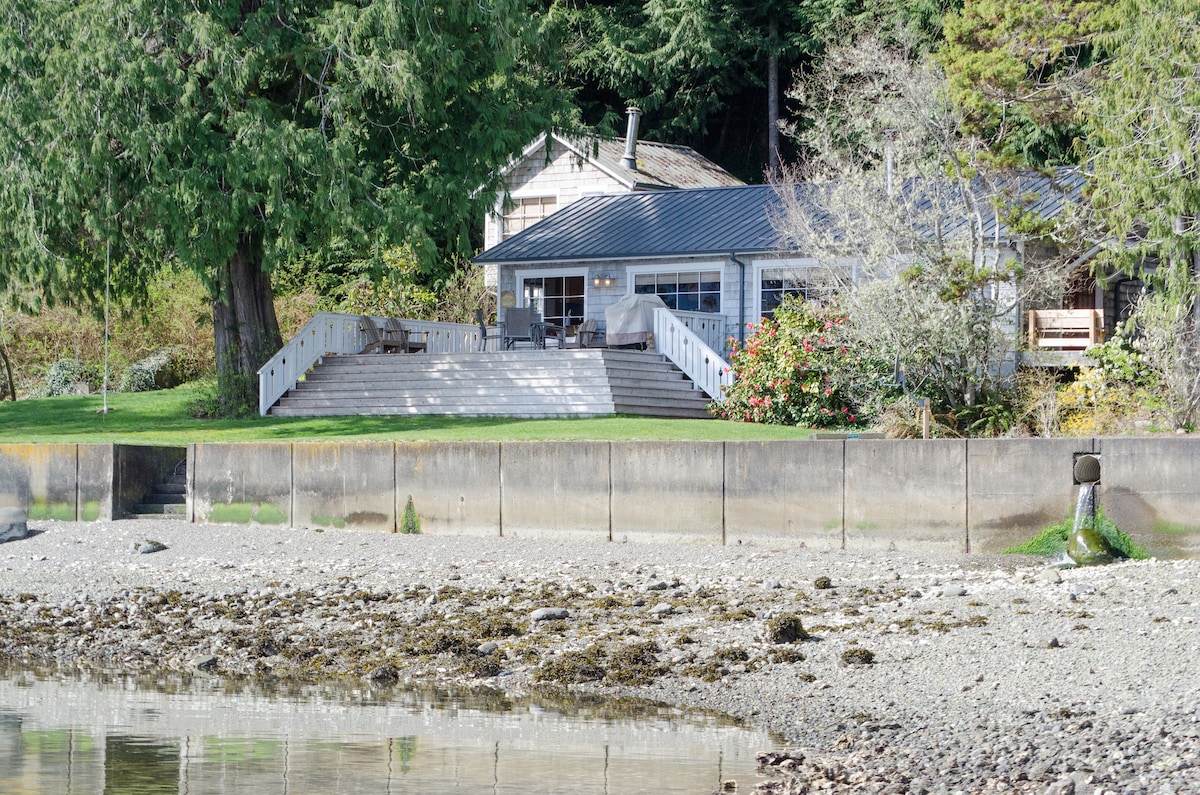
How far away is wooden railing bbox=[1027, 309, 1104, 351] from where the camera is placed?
21203mm

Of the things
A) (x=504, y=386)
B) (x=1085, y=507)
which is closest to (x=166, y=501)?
(x=504, y=386)

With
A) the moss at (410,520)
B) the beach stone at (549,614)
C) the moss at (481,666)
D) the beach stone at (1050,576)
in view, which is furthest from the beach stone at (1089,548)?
the moss at (410,520)

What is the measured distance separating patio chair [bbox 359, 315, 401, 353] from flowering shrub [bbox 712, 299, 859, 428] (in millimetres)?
6866

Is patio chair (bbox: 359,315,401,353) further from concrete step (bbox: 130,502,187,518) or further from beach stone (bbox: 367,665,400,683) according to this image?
beach stone (bbox: 367,665,400,683)

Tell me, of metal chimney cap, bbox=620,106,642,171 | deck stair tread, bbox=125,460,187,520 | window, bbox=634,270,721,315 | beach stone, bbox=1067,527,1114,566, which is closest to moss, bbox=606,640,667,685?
beach stone, bbox=1067,527,1114,566

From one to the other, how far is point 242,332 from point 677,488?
37.5 feet

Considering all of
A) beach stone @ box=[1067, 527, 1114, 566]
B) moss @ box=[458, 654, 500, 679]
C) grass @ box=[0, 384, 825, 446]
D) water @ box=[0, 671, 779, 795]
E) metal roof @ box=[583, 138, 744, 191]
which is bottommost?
water @ box=[0, 671, 779, 795]

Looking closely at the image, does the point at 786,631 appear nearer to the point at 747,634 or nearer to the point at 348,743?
the point at 747,634

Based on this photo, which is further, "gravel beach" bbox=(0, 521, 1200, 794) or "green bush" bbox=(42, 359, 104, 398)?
"green bush" bbox=(42, 359, 104, 398)

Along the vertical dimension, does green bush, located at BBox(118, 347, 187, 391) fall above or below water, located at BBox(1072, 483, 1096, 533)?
above

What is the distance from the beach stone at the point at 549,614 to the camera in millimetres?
10930

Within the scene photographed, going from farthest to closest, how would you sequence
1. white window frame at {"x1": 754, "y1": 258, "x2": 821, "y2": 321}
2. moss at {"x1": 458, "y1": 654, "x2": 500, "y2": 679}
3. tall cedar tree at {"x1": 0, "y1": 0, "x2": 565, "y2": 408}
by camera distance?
white window frame at {"x1": 754, "y1": 258, "x2": 821, "y2": 321}
tall cedar tree at {"x1": 0, "y1": 0, "x2": 565, "y2": 408}
moss at {"x1": 458, "y1": 654, "x2": 500, "y2": 679}

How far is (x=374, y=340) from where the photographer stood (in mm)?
25000

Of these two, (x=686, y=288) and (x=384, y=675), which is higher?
(x=686, y=288)
